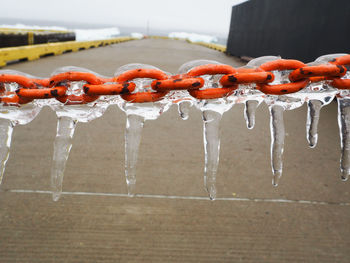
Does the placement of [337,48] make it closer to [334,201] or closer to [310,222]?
[334,201]

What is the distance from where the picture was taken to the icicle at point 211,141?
110cm

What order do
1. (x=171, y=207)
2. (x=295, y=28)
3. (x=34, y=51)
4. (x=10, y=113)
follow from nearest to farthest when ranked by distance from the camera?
1. (x=10, y=113)
2. (x=171, y=207)
3. (x=295, y=28)
4. (x=34, y=51)

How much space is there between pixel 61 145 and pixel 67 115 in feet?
0.54

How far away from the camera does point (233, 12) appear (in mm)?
14836

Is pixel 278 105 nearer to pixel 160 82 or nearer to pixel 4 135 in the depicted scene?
pixel 160 82

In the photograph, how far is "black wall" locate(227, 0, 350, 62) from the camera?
5.31 m

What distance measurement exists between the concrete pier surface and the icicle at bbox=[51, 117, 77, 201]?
0.65 m

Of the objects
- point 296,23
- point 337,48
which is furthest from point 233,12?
point 337,48

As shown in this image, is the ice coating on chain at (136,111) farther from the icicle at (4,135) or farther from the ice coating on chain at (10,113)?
the icicle at (4,135)

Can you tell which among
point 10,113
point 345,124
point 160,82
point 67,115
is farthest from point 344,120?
point 10,113

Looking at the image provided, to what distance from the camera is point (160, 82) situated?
844 mm

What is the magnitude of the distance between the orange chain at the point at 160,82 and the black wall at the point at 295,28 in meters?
5.05

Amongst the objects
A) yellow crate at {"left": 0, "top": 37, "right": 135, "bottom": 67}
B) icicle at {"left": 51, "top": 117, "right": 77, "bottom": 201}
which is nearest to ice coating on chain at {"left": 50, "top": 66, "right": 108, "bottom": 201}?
icicle at {"left": 51, "top": 117, "right": 77, "bottom": 201}

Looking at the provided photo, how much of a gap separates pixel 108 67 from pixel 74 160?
5.87m
